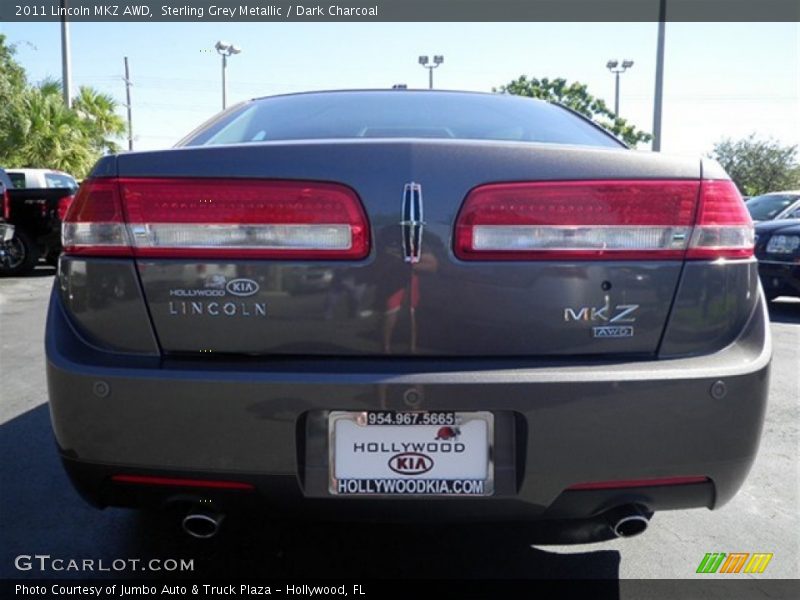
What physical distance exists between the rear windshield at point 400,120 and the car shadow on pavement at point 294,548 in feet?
4.12

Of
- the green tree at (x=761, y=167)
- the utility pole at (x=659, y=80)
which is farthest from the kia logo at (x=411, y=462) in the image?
the green tree at (x=761, y=167)

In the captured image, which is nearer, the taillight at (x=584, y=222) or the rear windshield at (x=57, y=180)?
the taillight at (x=584, y=222)

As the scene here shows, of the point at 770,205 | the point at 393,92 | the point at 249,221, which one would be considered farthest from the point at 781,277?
the point at 249,221

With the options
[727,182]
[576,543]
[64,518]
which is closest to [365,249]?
[727,182]

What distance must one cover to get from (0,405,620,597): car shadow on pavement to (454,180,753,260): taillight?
37.6 inches

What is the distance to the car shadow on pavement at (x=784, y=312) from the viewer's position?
7.96m

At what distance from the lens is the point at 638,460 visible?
6.00 feet

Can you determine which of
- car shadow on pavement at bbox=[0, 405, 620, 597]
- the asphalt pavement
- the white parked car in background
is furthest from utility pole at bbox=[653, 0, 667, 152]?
car shadow on pavement at bbox=[0, 405, 620, 597]

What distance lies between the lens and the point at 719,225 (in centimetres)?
192

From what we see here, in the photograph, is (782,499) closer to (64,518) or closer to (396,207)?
(396,207)

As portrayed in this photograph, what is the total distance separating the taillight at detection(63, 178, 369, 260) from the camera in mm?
1819

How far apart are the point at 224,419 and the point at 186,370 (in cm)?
15

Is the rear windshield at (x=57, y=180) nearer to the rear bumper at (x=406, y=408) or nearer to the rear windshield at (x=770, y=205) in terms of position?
the rear windshield at (x=770, y=205)

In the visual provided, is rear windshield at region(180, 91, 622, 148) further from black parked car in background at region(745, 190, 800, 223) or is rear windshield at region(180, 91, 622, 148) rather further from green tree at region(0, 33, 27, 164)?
green tree at region(0, 33, 27, 164)
